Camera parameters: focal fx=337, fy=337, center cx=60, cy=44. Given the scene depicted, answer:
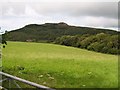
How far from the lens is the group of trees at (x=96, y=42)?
145 ft

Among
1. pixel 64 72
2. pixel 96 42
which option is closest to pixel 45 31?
pixel 96 42

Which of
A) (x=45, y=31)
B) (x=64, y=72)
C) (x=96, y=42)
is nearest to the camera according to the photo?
(x=64, y=72)

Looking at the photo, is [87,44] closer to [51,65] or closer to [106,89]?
[51,65]

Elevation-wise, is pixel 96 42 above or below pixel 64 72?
below

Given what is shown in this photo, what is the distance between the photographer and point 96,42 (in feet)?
167

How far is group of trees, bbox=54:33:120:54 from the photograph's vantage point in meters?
44.2

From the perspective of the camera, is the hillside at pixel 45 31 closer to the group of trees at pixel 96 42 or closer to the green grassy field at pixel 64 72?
the group of trees at pixel 96 42

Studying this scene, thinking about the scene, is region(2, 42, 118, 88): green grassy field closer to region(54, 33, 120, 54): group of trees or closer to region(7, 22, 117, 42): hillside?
region(54, 33, 120, 54): group of trees

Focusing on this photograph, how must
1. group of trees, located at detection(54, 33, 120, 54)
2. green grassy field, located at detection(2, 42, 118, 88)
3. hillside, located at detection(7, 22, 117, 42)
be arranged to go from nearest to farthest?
green grassy field, located at detection(2, 42, 118, 88) → group of trees, located at detection(54, 33, 120, 54) → hillside, located at detection(7, 22, 117, 42)

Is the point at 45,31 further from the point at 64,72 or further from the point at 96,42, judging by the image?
the point at 64,72

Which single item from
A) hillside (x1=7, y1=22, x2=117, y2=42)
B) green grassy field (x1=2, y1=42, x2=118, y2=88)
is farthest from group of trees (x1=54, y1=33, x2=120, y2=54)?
green grassy field (x1=2, y1=42, x2=118, y2=88)

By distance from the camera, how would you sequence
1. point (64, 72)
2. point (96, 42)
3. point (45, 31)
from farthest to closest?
point (45, 31), point (96, 42), point (64, 72)

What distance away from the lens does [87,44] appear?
175ft

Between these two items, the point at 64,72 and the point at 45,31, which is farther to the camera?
the point at 45,31
